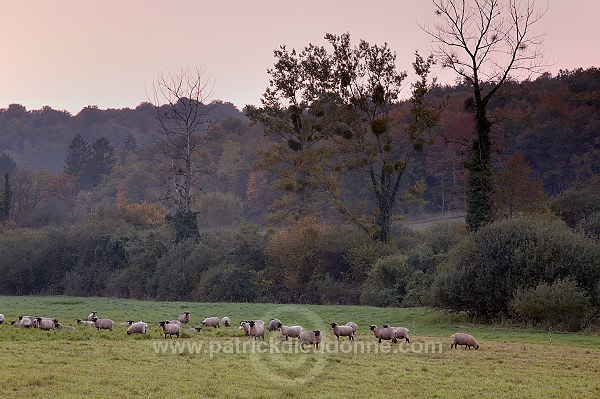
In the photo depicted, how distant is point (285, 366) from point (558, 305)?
19087 millimetres

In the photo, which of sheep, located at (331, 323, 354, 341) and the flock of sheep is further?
sheep, located at (331, 323, 354, 341)

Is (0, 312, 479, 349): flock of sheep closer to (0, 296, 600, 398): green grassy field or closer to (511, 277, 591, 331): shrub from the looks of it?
(0, 296, 600, 398): green grassy field

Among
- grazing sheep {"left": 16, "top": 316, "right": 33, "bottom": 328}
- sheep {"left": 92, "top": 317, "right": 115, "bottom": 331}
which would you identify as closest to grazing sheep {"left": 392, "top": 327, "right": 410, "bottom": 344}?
sheep {"left": 92, "top": 317, "right": 115, "bottom": 331}

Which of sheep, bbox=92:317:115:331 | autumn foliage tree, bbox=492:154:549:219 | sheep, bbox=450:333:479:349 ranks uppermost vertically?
autumn foliage tree, bbox=492:154:549:219

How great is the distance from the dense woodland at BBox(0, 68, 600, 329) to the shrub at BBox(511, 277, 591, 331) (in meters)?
0.08

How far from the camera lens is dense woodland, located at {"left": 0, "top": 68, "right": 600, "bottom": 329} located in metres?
40.8

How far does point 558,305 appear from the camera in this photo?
118 ft

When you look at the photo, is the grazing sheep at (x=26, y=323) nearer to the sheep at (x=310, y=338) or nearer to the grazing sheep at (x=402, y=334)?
the sheep at (x=310, y=338)

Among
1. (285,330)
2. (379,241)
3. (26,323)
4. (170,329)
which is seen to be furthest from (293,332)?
(379,241)

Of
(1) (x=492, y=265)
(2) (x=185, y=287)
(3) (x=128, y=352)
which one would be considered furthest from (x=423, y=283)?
(3) (x=128, y=352)

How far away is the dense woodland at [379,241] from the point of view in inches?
1606

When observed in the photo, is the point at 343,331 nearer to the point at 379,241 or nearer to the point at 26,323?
the point at 26,323

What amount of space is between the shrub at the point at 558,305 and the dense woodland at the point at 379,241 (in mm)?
75

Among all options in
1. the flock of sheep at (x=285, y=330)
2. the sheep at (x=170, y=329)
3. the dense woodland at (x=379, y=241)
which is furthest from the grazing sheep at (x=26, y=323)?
the dense woodland at (x=379, y=241)
